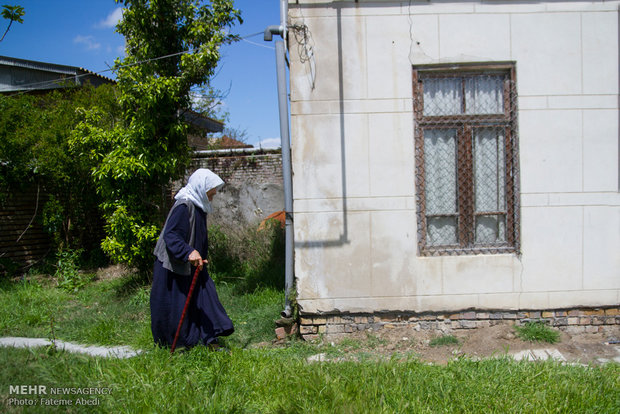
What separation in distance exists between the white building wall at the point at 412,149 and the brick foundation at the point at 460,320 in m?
0.11

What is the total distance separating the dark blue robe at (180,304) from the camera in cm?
344

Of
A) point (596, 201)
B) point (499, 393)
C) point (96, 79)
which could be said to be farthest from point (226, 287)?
point (96, 79)

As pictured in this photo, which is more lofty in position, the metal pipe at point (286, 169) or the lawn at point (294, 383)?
the metal pipe at point (286, 169)

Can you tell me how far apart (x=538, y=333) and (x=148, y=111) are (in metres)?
5.36

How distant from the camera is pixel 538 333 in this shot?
400 cm

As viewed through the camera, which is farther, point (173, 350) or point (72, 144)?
point (72, 144)

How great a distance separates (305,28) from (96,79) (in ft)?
30.4

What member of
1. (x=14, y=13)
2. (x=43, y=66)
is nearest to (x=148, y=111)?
(x=14, y=13)

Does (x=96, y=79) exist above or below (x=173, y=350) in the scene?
above

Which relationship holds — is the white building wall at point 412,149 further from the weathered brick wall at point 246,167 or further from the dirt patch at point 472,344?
the weathered brick wall at point 246,167

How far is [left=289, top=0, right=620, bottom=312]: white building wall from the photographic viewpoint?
4148mm

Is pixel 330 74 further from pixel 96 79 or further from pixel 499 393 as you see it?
pixel 96 79

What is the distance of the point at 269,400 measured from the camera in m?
2.74

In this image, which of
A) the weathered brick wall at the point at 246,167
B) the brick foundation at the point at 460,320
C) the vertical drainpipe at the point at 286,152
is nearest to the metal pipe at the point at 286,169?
the vertical drainpipe at the point at 286,152
